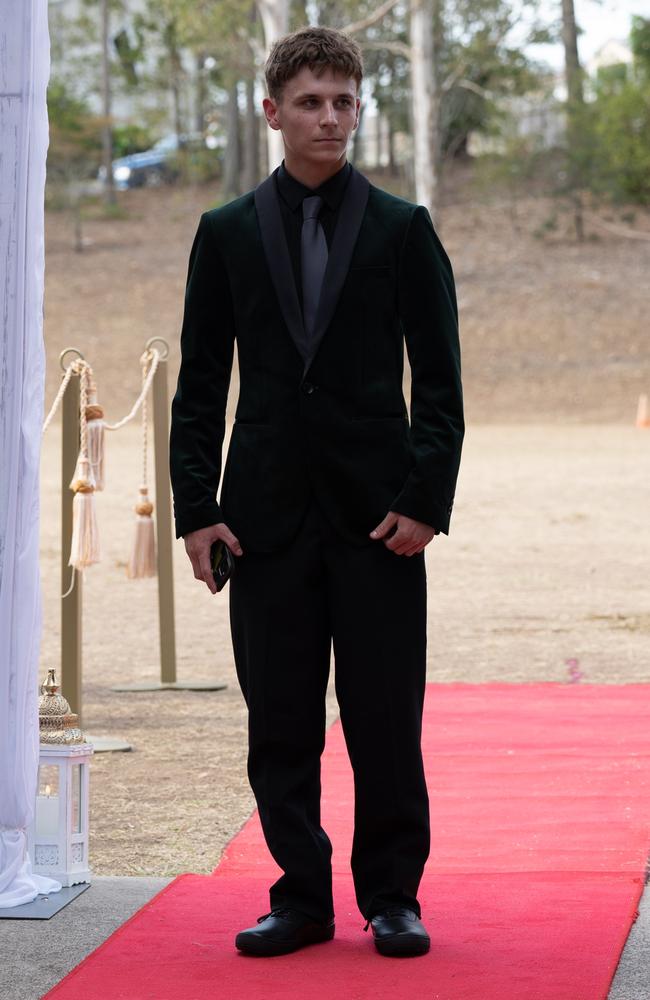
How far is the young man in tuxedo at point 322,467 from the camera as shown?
3551 millimetres

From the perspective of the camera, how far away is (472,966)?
3.47m

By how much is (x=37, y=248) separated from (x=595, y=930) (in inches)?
80.6

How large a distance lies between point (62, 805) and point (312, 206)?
162 centimetres

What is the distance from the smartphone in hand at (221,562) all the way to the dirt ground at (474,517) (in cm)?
137

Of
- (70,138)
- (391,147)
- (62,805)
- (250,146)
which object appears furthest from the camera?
(391,147)

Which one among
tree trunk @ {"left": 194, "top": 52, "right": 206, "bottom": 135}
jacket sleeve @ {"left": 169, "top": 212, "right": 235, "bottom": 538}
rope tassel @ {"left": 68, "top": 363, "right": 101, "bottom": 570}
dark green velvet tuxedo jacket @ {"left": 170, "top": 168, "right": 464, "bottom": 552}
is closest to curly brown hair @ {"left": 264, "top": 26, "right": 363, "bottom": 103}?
dark green velvet tuxedo jacket @ {"left": 170, "top": 168, "right": 464, "bottom": 552}

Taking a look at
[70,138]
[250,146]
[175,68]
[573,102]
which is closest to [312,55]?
[573,102]

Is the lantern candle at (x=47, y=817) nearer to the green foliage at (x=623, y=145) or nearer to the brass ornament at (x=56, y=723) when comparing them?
the brass ornament at (x=56, y=723)

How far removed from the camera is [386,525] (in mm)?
3521

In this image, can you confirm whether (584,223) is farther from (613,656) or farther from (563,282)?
(613,656)

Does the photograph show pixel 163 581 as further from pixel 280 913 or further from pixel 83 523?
pixel 280 913

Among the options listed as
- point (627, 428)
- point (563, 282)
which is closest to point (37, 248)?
point (627, 428)

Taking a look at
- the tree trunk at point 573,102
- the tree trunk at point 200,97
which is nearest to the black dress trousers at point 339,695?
the tree trunk at point 573,102

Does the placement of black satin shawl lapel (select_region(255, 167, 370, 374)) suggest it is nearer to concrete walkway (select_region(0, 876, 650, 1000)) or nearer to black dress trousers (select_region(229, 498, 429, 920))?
black dress trousers (select_region(229, 498, 429, 920))
